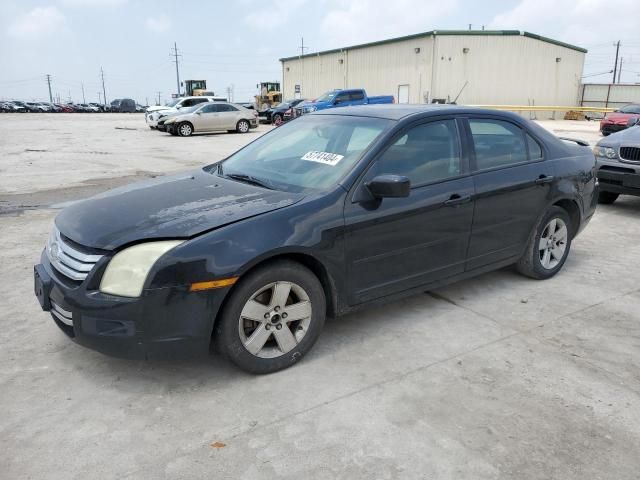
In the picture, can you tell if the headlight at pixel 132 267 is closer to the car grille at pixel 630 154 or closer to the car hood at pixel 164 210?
the car hood at pixel 164 210

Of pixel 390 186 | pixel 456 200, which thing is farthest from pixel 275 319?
pixel 456 200

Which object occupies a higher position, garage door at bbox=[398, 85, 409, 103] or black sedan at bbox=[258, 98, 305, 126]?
garage door at bbox=[398, 85, 409, 103]

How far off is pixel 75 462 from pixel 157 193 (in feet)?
5.68

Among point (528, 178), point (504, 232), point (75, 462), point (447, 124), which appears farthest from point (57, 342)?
point (528, 178)

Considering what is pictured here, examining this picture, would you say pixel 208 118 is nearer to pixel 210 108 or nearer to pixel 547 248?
pixel 210 108

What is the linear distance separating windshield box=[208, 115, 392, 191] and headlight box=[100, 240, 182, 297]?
993 mm

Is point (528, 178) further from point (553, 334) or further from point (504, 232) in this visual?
point (553, 334)

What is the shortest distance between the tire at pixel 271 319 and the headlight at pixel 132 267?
46 centimetres

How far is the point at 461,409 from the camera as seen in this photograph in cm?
288

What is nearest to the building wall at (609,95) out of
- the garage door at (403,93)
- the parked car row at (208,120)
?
the garage door at (403,93)

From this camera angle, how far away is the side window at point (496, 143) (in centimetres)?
412

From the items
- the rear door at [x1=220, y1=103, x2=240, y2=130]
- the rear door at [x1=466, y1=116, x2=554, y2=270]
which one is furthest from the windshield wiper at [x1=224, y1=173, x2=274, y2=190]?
the rear door at [x1=220, y1=103, x2=240, y2=130]

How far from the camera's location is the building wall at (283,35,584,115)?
123 ft

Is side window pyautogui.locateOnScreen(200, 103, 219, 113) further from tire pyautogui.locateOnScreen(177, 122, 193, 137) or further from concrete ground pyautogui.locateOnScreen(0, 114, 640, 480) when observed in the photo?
concrete ground pyautogui.locateOnScreen(0, 114, 640, 480)
